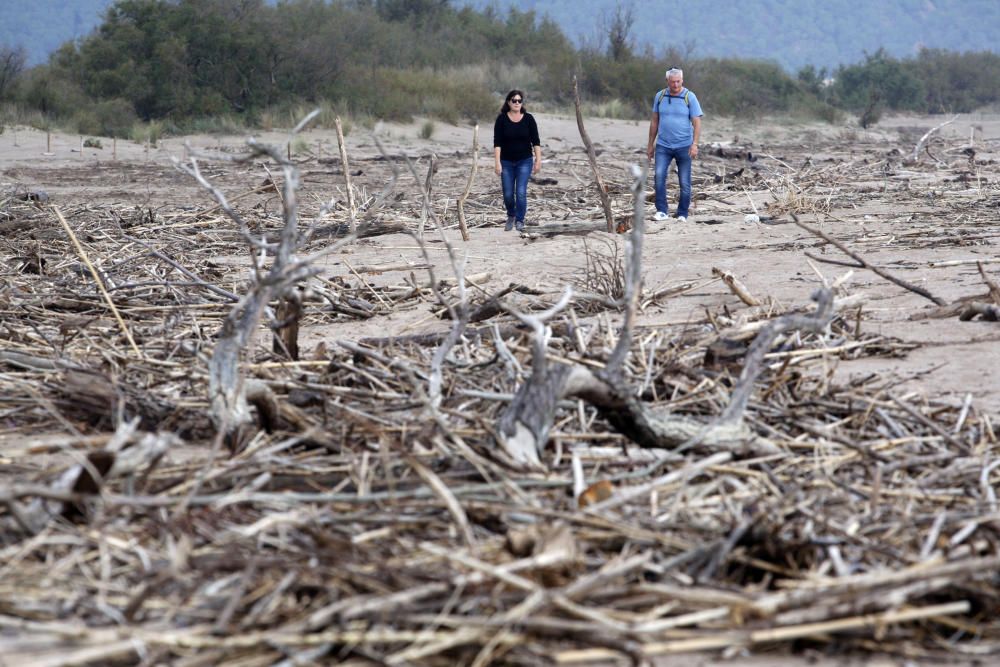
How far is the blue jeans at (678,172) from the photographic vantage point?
11.0 m

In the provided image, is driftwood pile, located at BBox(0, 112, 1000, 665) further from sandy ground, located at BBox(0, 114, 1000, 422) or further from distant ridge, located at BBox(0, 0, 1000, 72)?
distant ridge, located at BBox(0, 0, 1000, 72)

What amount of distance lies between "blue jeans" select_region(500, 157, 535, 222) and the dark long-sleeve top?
57mm

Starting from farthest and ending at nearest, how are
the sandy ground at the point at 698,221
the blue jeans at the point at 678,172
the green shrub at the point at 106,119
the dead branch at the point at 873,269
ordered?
the green shrub at the point at 106,119 → the blue jeans at the point at 678,172 → the sandy ground at the point at 698,221 → the dead branch at the point at 873,269

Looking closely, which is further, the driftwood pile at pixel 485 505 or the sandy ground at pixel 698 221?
the sandy ground at pixel 698 221

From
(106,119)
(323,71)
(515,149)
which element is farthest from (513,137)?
(323,71)

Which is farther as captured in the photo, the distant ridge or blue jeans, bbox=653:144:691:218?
the distant ridge

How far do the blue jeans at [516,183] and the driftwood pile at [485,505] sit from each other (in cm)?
640

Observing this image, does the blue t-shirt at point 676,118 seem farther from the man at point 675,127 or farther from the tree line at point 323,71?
the tree line at point 323,71

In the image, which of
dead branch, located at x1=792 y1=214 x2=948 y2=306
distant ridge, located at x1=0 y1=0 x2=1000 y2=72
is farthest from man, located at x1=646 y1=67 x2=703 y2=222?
distant ridge, located at x1=0 y1=0 x2=1000 y2=72

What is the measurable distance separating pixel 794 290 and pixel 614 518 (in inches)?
170

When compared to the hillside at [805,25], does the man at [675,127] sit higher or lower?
lower

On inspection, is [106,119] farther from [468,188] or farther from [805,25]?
[805,25]

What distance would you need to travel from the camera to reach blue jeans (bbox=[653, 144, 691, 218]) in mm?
10977

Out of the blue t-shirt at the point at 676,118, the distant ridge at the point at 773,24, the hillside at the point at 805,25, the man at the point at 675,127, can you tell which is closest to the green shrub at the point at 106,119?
the man at the point at 675,127
